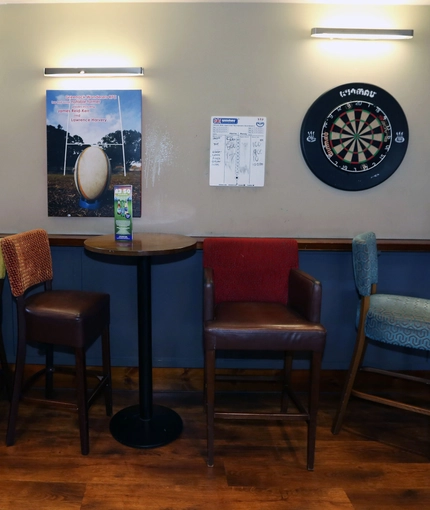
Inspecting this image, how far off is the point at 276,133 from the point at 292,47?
0.51 metres

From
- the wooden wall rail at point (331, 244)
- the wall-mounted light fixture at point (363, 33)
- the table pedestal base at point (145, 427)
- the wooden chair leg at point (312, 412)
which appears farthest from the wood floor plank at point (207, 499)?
the wall-mounted light fixture at point (363, 33)

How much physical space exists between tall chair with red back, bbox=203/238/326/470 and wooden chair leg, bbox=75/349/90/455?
599 millimetres

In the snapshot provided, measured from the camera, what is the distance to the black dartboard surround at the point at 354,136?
8.46 feet

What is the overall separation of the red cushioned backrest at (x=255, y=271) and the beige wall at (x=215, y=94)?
11.3 inches

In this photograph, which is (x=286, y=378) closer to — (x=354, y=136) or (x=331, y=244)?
(x=331, y=244)

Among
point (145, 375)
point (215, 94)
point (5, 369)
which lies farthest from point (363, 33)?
point (5, 369)

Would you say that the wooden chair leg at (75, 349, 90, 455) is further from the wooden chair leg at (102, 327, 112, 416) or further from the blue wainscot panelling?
the blue wainscot panelling

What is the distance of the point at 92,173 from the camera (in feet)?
8.64

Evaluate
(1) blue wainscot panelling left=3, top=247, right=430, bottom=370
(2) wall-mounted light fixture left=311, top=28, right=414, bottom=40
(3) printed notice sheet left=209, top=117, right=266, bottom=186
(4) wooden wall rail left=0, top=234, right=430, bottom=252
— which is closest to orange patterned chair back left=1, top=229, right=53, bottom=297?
(4) wooden wall rail left=0, top=234, right=430, bottom=252

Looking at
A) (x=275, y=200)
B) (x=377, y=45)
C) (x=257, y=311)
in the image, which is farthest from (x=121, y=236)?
(x=377, y=45)

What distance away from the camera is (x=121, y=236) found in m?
2.23

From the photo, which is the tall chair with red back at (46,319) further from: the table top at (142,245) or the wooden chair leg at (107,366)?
the table top at (142,245)

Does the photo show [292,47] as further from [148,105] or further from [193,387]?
[193,387]

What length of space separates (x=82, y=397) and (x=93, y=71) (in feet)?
6.10
